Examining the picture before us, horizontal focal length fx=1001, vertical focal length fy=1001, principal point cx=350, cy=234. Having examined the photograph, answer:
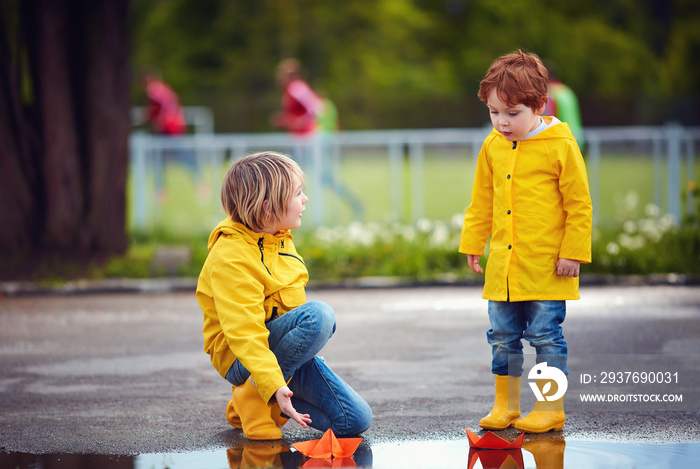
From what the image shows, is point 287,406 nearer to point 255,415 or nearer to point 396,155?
point 255,415

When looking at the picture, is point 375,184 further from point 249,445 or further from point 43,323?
point 249,445

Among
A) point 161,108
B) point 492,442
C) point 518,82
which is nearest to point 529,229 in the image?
point 518,82

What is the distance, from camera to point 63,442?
4359 millimetres

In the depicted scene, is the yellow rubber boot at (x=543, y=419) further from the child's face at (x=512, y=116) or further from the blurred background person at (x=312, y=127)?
the blurred background person at (x=312, y=127)

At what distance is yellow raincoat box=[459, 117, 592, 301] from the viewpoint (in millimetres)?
4328

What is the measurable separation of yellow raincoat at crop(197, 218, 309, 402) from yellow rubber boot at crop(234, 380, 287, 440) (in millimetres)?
141

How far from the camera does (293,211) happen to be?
424 cm

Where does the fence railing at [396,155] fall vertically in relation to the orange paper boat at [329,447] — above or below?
above

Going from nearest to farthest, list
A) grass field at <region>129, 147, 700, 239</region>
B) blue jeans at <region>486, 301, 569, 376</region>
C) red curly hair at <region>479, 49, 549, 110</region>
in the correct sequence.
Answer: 1. red curly hair at <region>479, 49, 549, 110</region>
2. blue jeans at <region>486, 301, 569, 376</region>
3. grass field at <region>129, 147, 700, 239</region>

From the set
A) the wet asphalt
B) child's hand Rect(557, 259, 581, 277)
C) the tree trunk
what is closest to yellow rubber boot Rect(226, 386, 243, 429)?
the wet asphalt

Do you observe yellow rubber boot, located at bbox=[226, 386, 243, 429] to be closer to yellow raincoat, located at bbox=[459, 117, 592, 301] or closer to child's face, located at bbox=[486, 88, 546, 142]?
yellow raincoat, located at bbox=[459, 117, 592, 301]

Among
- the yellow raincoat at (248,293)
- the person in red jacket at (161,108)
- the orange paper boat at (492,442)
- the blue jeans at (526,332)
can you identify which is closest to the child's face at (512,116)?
the blue jeans at (526,332)

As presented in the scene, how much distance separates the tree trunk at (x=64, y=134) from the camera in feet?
34.5

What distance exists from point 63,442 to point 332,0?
128 ft
